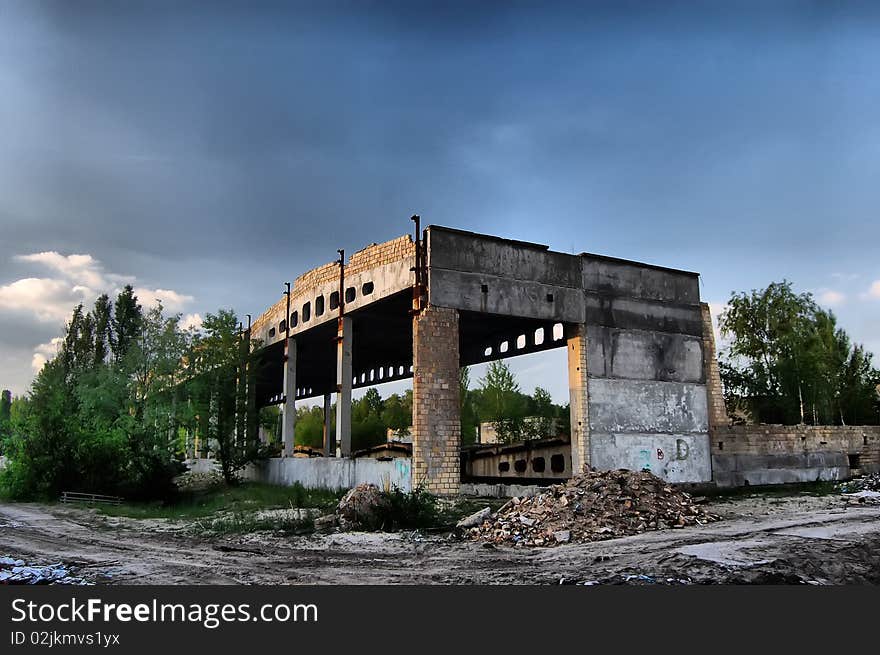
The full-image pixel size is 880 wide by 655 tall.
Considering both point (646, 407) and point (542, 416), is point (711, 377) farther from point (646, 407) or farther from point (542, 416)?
point (542, 416)

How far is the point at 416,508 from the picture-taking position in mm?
14750

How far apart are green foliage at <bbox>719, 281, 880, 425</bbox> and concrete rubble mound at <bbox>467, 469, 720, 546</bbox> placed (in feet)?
100

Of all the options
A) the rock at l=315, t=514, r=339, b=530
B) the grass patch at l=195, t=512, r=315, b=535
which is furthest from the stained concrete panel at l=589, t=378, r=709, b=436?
the grass patch at l=195, t=512, r=315, b=535

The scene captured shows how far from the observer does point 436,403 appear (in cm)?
1864

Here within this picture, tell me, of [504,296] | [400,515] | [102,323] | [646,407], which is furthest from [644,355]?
[102,323]

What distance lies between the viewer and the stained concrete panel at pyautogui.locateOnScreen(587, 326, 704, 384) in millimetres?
21562

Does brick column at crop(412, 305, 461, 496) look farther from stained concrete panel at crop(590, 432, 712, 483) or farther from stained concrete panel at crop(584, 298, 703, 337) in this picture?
stained concrete panel at crop(584, 298, 703, 337)

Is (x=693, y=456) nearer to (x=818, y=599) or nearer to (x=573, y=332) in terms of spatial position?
(x=573, y=332)

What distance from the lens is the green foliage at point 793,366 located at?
1617 inches

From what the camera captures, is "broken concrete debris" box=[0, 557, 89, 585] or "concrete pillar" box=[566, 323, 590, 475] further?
"concrete pillar" box=[566, 323, 590, 475]

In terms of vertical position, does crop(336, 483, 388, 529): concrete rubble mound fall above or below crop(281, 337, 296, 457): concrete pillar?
below

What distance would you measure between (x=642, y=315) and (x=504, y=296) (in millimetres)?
5776

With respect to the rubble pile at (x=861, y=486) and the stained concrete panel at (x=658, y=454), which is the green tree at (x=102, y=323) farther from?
the rubble pile at (x=861, y=486)

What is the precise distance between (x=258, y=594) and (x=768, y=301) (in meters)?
47.4
